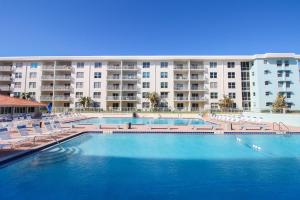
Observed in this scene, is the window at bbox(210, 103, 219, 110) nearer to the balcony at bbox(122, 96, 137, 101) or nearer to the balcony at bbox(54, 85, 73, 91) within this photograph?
the balcony at bbox(122, 96, 137, 101)

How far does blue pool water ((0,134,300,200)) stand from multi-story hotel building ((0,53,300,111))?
96.8ft

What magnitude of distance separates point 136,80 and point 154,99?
6.30 m

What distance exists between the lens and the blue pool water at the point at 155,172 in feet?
18.4

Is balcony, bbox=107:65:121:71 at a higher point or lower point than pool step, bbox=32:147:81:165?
higher

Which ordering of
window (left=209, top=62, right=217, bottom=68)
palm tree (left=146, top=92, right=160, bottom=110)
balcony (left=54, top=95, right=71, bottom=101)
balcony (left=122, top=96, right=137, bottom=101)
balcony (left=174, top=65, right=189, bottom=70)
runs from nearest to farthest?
1. palm tree (left=146, top=92, right=160, bottom=110)
2. balcony (left=122, top=96, right=137, bottom=101)
3. balcony (left=174, top=65, right=189, bottom=70)
4. balcony (left=54, top=95, right=71, bottom=101)
5. window (left=209, top=62, right=217, bottom=68)

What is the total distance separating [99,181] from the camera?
A: 21.0ft

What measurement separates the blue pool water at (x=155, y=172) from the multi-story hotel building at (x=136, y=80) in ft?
96.8

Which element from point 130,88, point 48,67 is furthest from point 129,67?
point 48,67

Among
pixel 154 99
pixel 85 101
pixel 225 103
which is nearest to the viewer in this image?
pixel 225 103

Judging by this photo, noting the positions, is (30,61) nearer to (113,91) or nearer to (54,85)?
(54,85)

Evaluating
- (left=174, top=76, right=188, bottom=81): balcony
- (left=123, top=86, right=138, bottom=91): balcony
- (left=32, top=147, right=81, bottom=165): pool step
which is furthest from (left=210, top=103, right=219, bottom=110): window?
(left=32, top=147, right=81, bottom=165): pool step

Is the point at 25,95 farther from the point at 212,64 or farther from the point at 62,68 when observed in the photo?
the point at 212,64

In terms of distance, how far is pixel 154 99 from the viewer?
128 ft

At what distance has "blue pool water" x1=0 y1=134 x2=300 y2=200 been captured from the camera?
561cm
